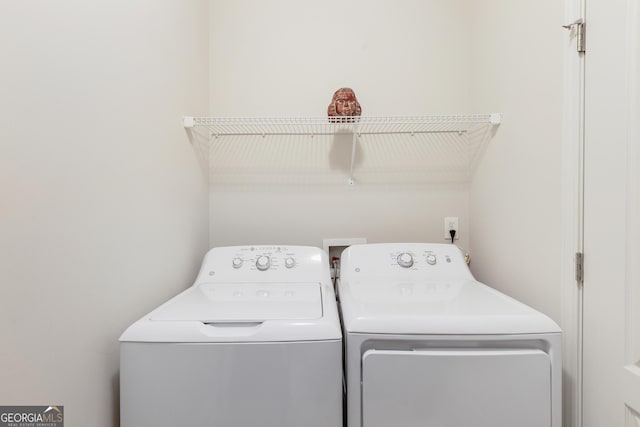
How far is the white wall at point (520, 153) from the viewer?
1.10 metres

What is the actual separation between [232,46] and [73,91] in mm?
1150

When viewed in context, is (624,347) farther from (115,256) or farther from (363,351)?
(115,256)

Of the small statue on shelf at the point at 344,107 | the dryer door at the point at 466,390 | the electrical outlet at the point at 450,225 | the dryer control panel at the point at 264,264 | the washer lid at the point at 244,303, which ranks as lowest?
the dryer door at the point at 466,390

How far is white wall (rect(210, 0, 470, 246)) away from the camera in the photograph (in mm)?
1760

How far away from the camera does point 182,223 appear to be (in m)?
1.44

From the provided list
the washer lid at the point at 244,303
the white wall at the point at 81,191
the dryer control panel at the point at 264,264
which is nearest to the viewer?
the white wall at the point at 81,191

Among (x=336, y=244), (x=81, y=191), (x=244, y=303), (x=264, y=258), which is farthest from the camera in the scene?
(x=336, y=244)

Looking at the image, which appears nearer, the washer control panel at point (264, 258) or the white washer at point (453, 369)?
the white washer at point (453, 369)

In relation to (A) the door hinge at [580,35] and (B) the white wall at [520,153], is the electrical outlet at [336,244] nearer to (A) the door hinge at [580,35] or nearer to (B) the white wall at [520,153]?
(B) the white wall at [520,153]

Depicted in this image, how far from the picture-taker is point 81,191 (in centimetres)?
83

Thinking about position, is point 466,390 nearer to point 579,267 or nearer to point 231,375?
point 579,267

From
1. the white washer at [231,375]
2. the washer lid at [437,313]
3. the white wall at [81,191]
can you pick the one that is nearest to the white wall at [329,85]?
the white wall at [81,191]

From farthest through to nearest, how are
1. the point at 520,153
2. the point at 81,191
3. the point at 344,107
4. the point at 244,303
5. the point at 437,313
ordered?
the point at 344,107 → the point at 520,153 → the point at 244,303 → the point at 437,313 → the point at 81,191

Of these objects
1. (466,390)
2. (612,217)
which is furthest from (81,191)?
(612,217)
